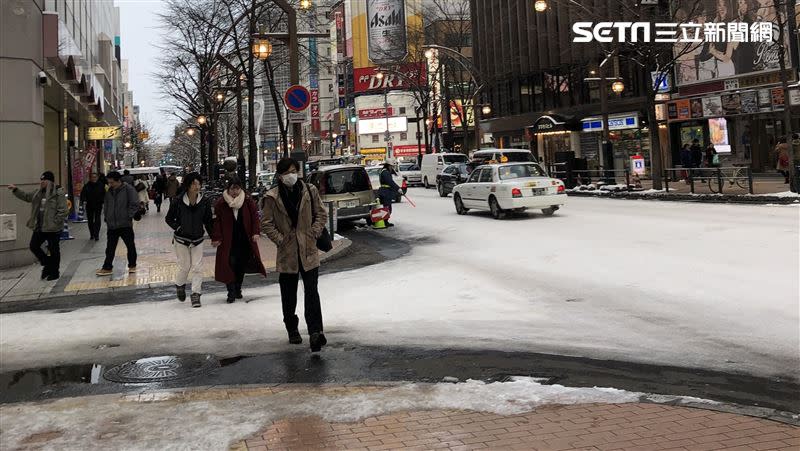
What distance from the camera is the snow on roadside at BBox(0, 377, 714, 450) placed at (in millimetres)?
4418

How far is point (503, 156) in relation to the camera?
106 feet

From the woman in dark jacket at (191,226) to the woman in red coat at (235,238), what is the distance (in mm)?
321

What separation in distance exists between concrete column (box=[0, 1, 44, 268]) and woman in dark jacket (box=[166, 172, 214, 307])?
651 centimetres

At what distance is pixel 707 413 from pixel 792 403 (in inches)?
30.2

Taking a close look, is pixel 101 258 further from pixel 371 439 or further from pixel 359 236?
pixel 371 439

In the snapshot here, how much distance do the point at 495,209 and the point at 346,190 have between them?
4.43 meters

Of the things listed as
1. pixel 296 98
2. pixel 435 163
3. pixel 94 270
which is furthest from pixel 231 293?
pixel 435 163

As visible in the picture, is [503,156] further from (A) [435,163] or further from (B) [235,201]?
(B) [235,201]

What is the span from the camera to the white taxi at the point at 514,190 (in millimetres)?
19156

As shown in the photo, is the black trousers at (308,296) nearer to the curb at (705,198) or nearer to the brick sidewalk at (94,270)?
the brick sidewalk at (94,270)

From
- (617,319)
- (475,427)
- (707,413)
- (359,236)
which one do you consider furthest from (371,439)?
(359,236)

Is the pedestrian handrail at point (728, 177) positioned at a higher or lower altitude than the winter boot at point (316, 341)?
higher

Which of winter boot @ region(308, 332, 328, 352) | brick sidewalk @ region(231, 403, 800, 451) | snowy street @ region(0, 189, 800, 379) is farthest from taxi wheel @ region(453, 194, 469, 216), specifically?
brick sidewalk @ region(231, 403, 800, 451)

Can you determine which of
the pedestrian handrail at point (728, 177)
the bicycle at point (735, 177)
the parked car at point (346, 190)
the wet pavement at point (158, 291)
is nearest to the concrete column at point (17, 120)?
the wet pavement at point (158, 291)
